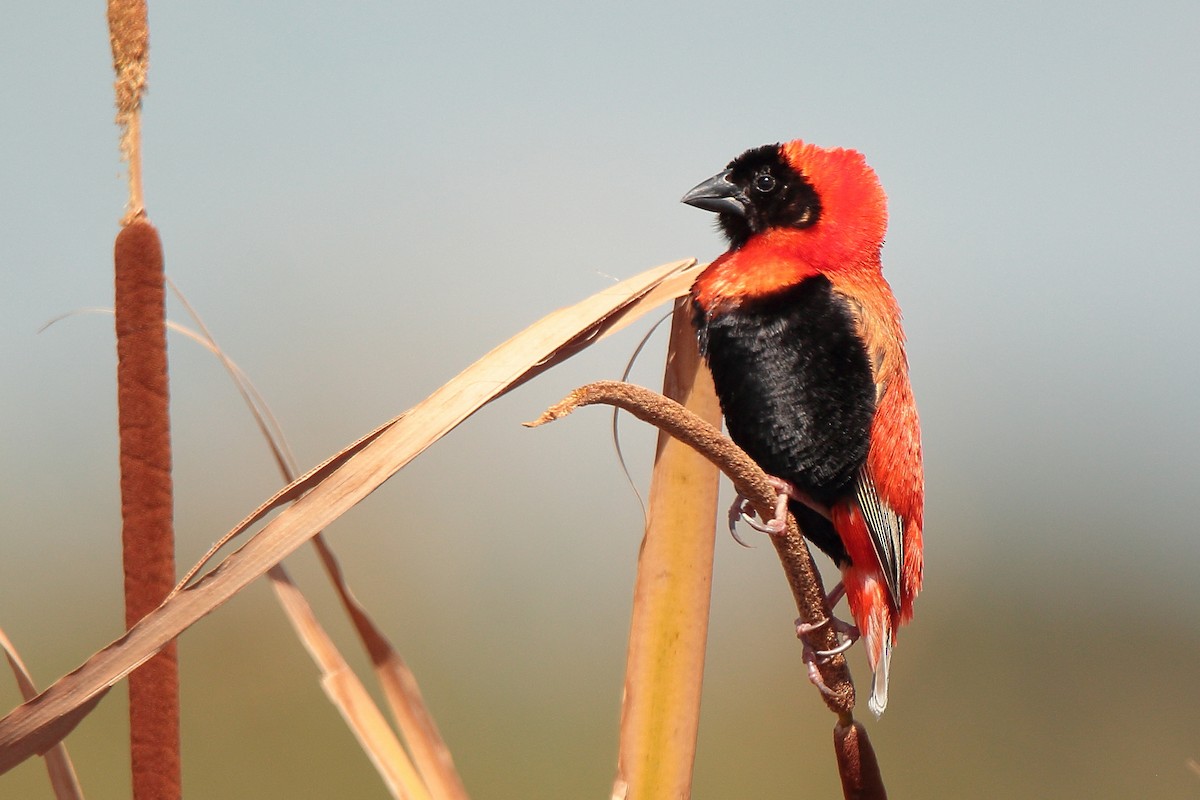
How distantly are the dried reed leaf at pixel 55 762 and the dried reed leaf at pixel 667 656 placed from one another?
48cm

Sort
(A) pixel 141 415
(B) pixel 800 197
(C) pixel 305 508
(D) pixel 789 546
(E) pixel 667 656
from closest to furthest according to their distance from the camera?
1. (C) pixel 305 508
2. (A) pixel 141 415
3. (E) pixel 667 656
4. (D) pixel 789 546
5. (B) pixel 800 197

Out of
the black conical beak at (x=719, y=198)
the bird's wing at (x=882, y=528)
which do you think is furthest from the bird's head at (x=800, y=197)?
the bird's wing at (x=882, y=528)

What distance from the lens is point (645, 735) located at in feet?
3.25

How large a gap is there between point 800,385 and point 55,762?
1213 millimetres

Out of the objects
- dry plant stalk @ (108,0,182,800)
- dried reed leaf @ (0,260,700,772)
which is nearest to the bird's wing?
dried reed leaf @ (0,260,700,772)

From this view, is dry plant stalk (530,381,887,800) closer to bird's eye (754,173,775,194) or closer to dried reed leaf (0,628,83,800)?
dried reed leaf (0,628,83,800)

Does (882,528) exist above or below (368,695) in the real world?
below

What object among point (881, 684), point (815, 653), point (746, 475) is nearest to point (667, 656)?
point (746, 475)

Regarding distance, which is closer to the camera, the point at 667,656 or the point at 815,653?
the point at 667,656

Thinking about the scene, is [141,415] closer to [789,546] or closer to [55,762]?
[55,762]

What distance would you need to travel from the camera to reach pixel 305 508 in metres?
0.78

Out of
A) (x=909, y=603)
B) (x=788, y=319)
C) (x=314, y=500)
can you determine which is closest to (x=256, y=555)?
(x=314, y=500)

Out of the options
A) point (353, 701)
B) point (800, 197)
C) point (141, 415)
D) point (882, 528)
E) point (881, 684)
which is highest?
point (141, 415)

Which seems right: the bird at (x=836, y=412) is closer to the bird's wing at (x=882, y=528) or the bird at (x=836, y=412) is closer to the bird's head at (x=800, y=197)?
the bird's wing at (x=882, y=528)
